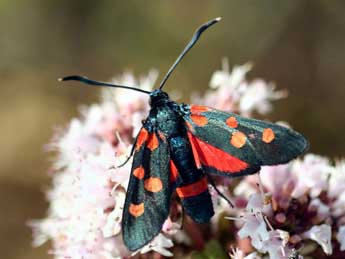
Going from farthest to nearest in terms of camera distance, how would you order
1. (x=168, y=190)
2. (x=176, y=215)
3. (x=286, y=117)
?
(x=286, y=117) < (x=176, y=215) < (x=168, y=190)

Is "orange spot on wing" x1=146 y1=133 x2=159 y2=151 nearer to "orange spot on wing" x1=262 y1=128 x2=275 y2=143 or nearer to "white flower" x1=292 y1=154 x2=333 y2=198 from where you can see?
"orange spot on wing" x1=262 y1=128 x2=275 y2=143

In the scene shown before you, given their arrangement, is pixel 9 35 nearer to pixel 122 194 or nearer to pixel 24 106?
pixel 24 106

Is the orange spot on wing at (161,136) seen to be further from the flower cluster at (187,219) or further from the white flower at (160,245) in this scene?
the white flower at (160,245)

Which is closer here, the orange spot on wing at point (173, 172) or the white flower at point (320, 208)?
the orange spot on wing at point (173, 172)

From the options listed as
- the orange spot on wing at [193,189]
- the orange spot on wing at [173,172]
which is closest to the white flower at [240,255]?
the orange spot on wing at [193,189]

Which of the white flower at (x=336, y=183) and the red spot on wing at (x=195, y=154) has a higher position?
the red spot on wing at (x=195, y=154)

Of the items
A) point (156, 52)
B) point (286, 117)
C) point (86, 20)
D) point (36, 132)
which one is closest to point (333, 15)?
point (286, 117)

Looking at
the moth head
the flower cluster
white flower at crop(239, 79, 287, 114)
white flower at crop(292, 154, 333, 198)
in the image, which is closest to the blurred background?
white flower at crop(239, 79, 287, 114)
